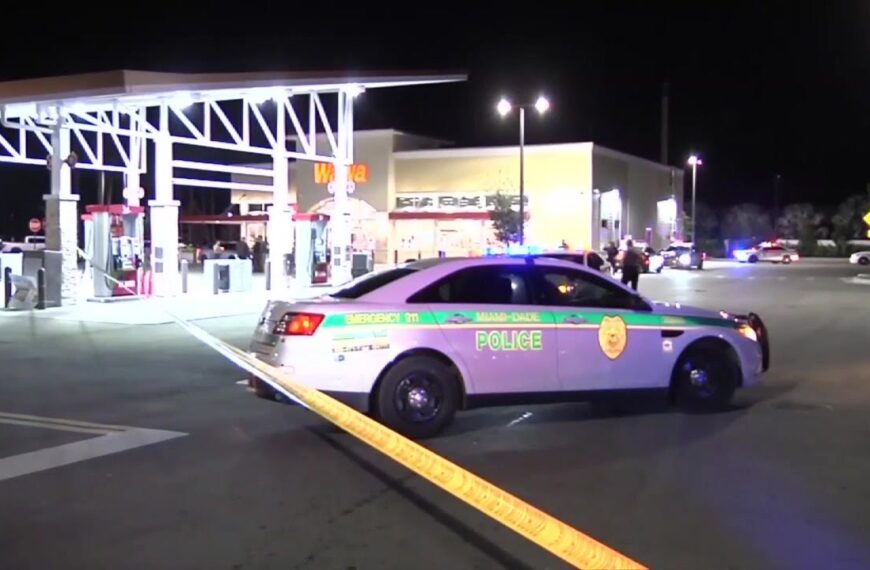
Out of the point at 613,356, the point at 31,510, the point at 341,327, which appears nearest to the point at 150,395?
the point at 341,327

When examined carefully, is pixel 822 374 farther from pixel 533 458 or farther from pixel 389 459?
pixel 389 459

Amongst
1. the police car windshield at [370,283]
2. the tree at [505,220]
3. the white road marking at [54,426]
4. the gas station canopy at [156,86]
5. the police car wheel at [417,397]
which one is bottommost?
the white road marking at [54,426]

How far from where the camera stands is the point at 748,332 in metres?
9.73

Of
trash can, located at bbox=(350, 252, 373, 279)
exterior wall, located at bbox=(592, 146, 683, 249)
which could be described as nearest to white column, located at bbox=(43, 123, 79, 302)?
trash can, located at bbox=(350, 252, 373, 279)

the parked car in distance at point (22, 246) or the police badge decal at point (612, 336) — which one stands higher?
the parked car in distance at point (22, 246)

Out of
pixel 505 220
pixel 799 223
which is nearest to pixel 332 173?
pixel 505 220

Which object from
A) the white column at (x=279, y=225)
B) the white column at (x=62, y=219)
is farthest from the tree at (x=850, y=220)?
the white column at (x=62, y=219)

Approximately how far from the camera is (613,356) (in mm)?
8836

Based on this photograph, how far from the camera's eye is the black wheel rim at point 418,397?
8.25 m

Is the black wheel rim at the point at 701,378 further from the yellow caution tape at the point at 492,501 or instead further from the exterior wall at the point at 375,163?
the exterior wall at the point at 375,163

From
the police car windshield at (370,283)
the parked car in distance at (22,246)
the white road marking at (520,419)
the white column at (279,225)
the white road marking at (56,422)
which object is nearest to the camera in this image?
the police car windshield at (370,283)

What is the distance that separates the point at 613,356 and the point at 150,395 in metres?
5.28

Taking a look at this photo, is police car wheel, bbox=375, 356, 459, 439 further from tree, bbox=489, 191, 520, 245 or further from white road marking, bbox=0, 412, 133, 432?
tree, bbox=489, 191, 520, 245

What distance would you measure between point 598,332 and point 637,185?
61.4m
